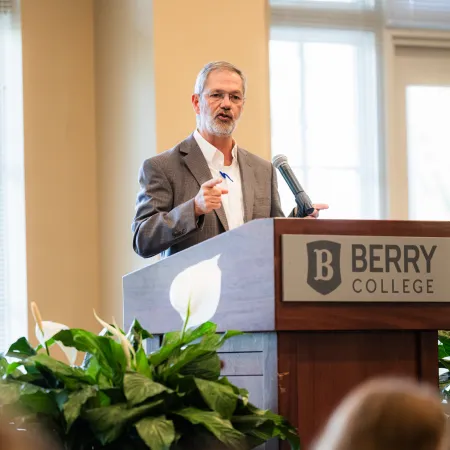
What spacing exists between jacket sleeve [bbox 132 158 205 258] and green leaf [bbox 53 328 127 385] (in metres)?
0.79

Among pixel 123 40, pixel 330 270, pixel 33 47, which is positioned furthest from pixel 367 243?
pixel 33 47

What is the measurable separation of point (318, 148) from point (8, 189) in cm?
177

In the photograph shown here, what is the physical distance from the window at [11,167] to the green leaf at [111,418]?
3951mm

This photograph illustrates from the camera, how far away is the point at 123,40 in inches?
217

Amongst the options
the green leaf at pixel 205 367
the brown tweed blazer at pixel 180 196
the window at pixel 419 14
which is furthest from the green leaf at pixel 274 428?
the window at pixel 419 14

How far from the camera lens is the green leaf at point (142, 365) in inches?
78.4

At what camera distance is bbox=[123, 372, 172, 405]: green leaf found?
1880mm

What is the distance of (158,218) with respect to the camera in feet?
9.58

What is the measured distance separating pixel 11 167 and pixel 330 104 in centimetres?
185

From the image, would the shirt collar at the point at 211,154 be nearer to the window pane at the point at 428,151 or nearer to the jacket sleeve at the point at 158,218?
the jacket sleeve at the point at 158,218

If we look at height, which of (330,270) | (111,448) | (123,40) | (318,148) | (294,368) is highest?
(123,40)

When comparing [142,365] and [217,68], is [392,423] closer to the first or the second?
[142,365]

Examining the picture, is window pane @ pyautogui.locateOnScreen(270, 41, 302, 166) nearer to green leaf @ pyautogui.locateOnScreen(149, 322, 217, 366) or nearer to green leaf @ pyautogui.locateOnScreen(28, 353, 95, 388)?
green leaf @ pyautogui.locateOnScreen(149, 322, 217, 366)

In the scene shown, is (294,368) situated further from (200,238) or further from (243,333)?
(200,238)
